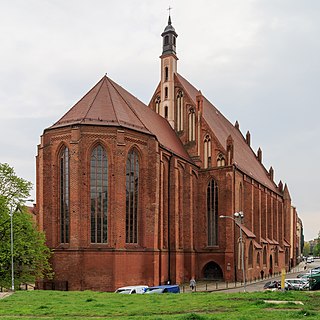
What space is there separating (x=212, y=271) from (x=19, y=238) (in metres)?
25.0

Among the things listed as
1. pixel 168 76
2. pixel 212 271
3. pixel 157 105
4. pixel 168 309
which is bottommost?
pixel 212 271

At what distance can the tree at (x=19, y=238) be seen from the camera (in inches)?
1452

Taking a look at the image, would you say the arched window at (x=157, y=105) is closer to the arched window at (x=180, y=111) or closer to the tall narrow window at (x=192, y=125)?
the arched window at (x=180, y=111)

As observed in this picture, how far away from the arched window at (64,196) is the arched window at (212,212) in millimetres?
19315

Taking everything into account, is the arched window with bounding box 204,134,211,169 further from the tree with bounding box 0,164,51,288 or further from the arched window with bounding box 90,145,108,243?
the tree with bounding box 0,164,51,288

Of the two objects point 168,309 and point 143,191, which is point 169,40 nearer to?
point 143,191

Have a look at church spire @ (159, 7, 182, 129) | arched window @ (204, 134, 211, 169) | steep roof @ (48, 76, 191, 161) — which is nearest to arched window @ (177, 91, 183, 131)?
church spire @ (159, 7, 182, 129)

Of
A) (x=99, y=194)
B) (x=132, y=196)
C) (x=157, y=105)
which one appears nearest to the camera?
(x=99, y=194)

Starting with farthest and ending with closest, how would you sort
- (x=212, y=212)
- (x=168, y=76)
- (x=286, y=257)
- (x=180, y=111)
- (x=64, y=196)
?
(x=286, y=257) → (x=168, y=76) → (x=180, y=111) → (x=212, y=212) → (x=64, y=196)

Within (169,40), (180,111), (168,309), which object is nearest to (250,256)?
(180,111)

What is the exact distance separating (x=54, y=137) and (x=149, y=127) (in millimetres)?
10019

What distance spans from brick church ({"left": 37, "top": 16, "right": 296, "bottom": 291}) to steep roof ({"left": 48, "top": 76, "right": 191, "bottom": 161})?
132mm

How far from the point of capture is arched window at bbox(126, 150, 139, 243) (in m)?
43.7

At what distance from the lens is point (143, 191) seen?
44906mm
